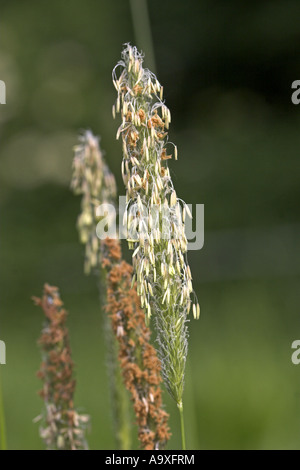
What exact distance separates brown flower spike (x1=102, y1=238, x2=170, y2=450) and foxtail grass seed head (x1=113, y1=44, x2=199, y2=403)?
1.3 inches

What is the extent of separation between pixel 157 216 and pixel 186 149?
278 centimetres

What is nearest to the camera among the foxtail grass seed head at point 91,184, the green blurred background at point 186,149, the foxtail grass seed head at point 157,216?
the foxtail grass seed head at point 157,216

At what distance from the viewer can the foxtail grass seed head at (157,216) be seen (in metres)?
0.51

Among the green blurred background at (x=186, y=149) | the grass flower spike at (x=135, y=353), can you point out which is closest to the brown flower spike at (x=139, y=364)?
the grass flower spike at (x=135, y=353)

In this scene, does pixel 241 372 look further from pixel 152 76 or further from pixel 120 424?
pixel 152 76

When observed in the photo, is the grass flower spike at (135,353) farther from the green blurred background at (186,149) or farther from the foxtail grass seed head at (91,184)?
the green blurred background at (186,149)

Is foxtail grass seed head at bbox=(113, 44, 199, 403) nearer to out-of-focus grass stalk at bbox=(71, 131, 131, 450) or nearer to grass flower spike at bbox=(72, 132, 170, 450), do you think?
grass flower spike at bbox=(72, 132, 170, 450)

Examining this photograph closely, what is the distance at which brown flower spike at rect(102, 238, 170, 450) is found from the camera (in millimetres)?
565

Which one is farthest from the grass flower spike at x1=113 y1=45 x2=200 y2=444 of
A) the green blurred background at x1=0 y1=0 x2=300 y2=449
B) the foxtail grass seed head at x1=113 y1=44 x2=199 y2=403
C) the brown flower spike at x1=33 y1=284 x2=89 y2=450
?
the green blurred background at x1=0 y1=0 x2=300 y2=449

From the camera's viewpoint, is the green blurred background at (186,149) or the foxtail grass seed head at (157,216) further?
the green blurred background at (186,149)

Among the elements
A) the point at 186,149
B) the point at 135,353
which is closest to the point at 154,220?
the point at 135,353

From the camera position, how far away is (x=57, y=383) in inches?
23.9

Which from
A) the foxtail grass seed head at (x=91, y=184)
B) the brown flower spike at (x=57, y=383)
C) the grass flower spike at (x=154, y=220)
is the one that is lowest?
the brown flower spike at (x=57, y=383)

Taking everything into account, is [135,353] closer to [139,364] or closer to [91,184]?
[139,364]
